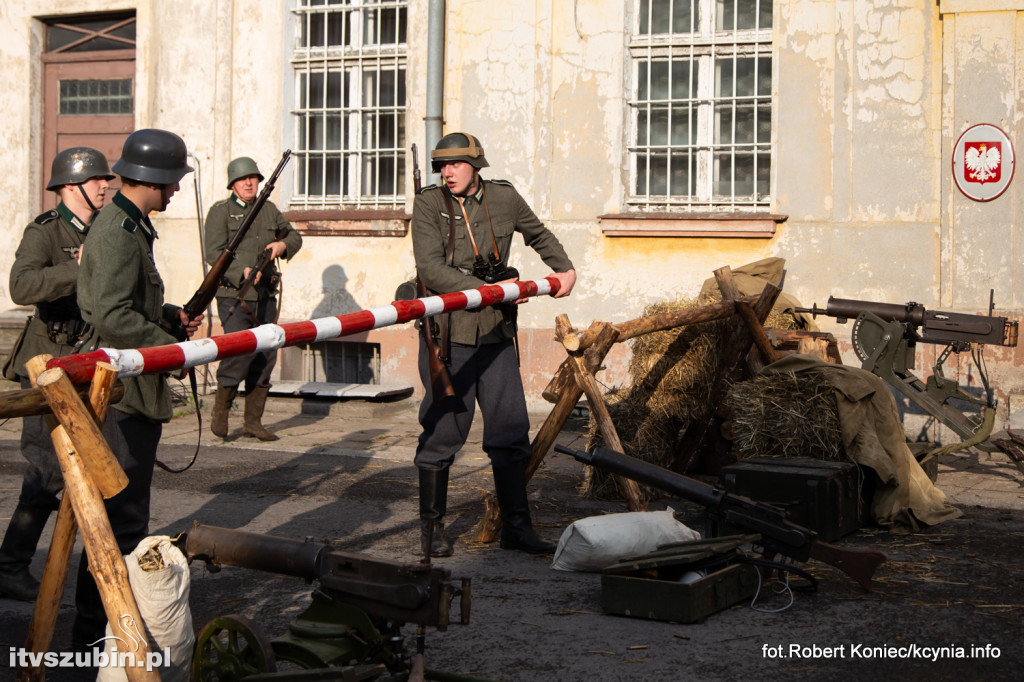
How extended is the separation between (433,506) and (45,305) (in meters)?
2.07

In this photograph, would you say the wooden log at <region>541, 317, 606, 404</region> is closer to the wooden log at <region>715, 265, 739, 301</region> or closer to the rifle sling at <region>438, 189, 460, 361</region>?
the rifle sling at <region>438, 189, 460, 361</region>

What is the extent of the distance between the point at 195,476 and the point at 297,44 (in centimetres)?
600

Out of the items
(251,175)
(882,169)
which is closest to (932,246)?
(882,169)

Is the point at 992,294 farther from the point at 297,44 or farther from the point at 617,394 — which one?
A: the point at 297,44

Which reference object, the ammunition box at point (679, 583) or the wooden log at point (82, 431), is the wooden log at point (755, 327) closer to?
the ammunition box at point (679, 583)

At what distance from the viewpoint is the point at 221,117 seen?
1188 centimetres

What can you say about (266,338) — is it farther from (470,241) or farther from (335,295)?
(335,295)

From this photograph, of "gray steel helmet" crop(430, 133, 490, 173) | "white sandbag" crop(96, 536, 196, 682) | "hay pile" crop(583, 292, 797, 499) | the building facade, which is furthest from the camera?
the building facade

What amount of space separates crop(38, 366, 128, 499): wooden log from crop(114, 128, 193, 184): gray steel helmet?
1.21m

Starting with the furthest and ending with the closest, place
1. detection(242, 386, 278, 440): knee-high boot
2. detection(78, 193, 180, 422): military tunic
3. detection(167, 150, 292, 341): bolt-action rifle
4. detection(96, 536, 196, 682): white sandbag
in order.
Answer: detection(242, 386, 278, 440): knee-high boot < detection(167, 150, 292, 341): bolt-action rifle < detection(78, 193, 180, 422): military tunic < detection(96, 536, 196, 682): white sandbag

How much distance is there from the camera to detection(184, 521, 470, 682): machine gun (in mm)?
3211

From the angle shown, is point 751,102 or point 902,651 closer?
point 902,651

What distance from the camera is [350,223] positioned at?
11352mm

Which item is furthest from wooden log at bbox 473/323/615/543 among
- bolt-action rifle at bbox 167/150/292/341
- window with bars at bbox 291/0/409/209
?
window with bars at bbox 291/0/409/209
